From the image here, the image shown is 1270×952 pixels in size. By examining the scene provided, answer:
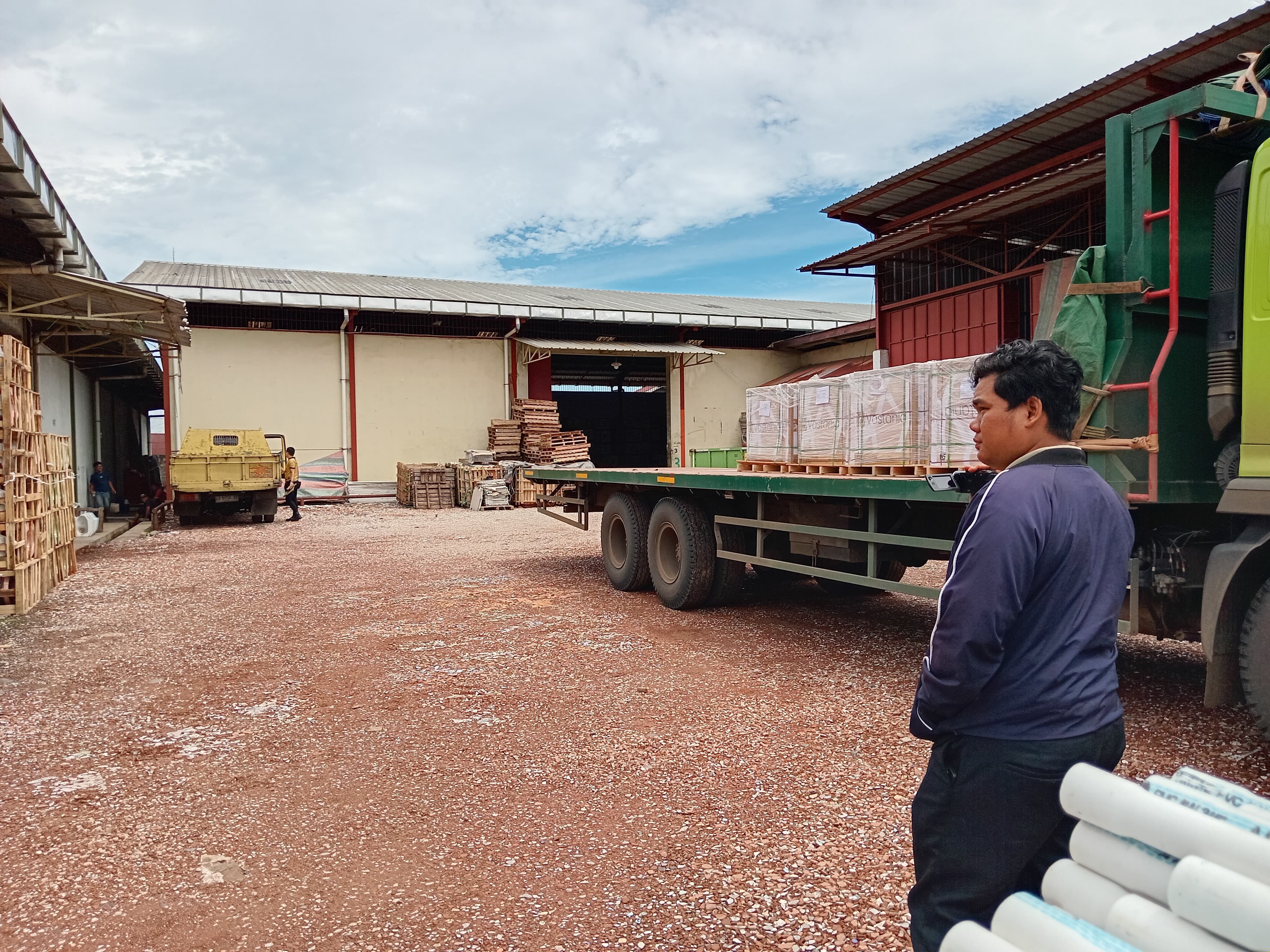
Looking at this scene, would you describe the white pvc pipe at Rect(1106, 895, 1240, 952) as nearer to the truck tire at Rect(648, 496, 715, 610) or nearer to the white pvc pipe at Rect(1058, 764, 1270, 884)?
the white pvc pipe at Rect(1058, 764, 1270, 884)

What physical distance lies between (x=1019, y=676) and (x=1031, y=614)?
0.14 meters

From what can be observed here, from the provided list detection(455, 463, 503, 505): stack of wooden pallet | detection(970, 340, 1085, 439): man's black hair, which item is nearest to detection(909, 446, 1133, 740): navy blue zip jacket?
detection(970, 340, 1085, 439): man's black hair

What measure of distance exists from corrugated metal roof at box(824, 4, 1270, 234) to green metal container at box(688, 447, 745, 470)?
541 centimetres

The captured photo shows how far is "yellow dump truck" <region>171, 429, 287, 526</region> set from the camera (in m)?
18.6

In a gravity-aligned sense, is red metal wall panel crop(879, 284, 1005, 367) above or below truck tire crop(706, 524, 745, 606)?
above

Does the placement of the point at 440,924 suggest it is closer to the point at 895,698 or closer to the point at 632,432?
the point at 895,698

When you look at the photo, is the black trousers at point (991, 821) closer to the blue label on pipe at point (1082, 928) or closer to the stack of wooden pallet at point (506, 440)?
the blue label on pipe at point (1082, 928)

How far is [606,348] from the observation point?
26.6 m

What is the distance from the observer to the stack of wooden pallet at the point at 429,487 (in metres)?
23.2

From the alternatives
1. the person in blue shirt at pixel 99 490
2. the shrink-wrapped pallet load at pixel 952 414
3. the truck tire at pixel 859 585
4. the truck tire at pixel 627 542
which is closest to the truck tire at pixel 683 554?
the truck tire at pixel 627 542

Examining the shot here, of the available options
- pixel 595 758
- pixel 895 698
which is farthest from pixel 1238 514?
pixel 595 758

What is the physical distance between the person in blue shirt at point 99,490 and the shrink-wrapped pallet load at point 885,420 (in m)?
19.6

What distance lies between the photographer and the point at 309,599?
9.59m

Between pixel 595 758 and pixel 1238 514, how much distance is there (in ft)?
10.8
